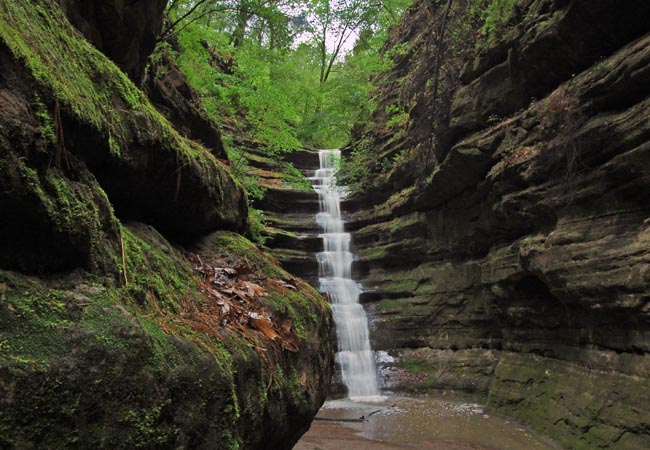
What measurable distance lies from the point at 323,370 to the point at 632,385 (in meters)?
5.72

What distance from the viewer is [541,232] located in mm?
10328

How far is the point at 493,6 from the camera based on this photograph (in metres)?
10.7

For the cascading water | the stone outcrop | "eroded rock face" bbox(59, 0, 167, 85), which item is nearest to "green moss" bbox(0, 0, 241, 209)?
"eroded rock face" bbox(59, 0, 167, 85)

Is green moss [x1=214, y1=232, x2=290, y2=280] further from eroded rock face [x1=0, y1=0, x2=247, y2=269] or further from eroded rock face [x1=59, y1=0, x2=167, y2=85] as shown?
eroded rock face [x1=59, y1=0, x2=167, y2=85]

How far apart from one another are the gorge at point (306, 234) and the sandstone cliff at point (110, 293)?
0.01 metres

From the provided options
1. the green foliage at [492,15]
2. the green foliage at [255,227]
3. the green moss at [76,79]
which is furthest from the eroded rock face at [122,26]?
the green foliage at [492,15]

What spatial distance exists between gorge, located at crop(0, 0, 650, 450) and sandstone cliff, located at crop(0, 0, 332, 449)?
0.5 inches

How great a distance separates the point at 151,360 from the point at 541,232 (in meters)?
10.1

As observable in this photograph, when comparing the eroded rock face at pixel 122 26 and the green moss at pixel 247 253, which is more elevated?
the eroded rock face at pixel 122 26

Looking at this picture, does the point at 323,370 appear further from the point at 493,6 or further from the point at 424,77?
the point at 493,6

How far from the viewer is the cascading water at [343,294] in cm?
1427

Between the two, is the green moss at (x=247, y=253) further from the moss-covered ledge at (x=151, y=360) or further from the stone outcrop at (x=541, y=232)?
the stone outcrop at (x=541, y=232)

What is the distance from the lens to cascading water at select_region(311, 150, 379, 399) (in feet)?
46.8

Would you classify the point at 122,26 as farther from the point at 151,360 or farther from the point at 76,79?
the point at 151,360
